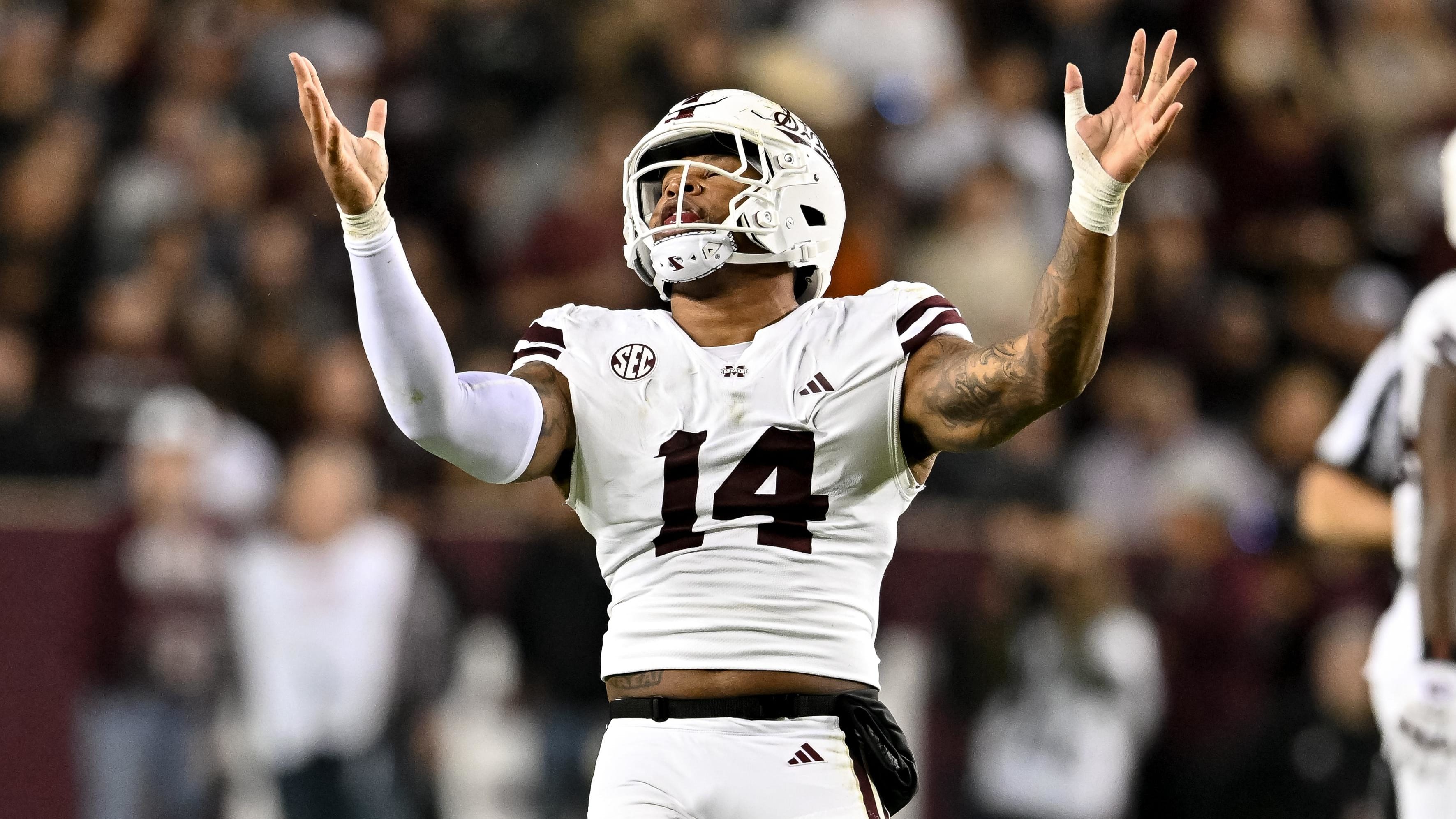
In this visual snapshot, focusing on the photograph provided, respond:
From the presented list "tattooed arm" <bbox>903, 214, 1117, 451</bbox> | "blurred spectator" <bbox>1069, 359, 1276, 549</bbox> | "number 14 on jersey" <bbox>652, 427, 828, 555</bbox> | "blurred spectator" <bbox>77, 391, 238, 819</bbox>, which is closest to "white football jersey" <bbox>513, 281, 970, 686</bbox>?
"number 14 on jersey" <bbox>652, 427, 828, 555</bbox>

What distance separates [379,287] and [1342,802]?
5706 millimetres

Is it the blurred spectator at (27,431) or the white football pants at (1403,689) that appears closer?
the white football pants at (1403,689)

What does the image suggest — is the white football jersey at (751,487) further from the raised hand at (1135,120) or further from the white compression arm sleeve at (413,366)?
the raised hand at (1135,120)

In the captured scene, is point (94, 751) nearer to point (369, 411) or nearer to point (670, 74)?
point (369, 411)

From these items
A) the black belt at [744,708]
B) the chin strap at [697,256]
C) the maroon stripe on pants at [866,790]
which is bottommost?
the maroon stripe on pants at [866,790]

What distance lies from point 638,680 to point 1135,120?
1.39 meters

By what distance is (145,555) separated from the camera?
27.0 feet

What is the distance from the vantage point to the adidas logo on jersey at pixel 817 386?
3965 mm

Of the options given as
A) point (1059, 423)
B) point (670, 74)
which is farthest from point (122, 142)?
point (1059, 423)

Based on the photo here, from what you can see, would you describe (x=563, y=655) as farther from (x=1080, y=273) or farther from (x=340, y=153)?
(x=1080, y=273)

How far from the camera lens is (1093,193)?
11.5 feet

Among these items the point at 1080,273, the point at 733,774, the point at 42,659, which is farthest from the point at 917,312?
the point at 42,659

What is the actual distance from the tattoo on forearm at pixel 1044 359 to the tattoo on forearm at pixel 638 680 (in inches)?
28.2

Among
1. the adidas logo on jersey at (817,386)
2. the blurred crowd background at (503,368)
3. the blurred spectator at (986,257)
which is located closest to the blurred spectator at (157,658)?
the blurred crowd background at (503,368)
